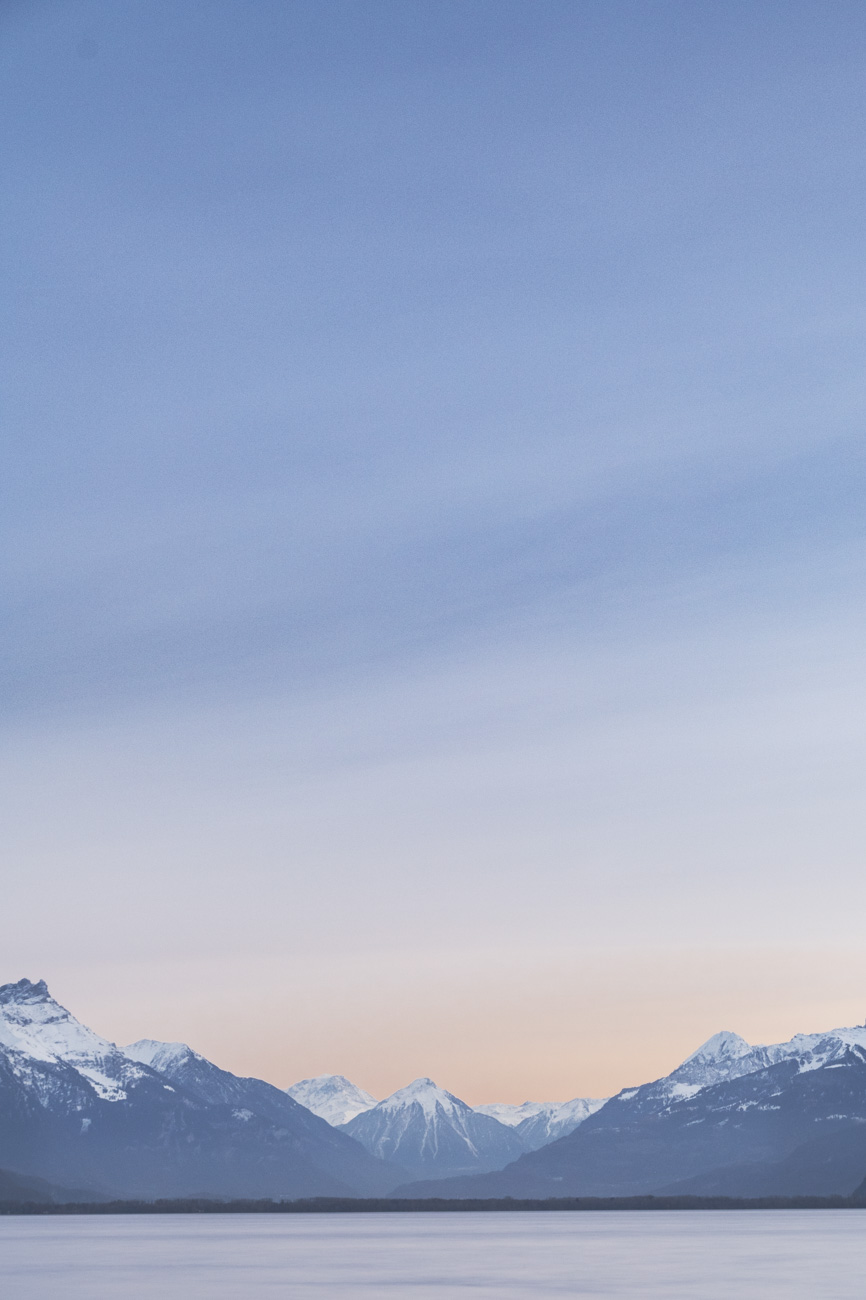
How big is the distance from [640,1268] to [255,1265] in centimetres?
3620

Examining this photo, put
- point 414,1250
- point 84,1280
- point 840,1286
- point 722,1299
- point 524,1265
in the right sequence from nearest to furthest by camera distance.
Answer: point 722,1299 < point 840,1286 < point 84,1280 < point 524,1265 < point 414,1250

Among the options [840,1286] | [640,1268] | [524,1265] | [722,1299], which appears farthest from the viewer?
[524,1265]

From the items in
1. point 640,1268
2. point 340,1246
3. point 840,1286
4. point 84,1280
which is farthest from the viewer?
point 340,1246

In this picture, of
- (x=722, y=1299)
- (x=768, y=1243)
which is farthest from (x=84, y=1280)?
(x=768, y=1243)

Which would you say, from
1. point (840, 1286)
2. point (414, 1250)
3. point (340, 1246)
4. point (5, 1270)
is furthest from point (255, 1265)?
point (840, 1286)

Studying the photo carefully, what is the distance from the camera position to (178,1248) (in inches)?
6944

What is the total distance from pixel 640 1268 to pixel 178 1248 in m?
74.2

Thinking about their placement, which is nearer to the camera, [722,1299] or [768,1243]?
[722,1299]

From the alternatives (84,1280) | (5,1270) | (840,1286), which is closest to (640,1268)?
(840,1286)

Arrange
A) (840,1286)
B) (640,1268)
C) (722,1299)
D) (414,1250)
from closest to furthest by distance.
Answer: (722,1299) < (840,1286) < (640,1268) < (414,1250)

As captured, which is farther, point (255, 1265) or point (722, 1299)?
point (255, 1265)

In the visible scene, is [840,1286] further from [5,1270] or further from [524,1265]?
[5,1270]

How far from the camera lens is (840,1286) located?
316 feet

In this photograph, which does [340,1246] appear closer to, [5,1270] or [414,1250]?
[414,1250]
